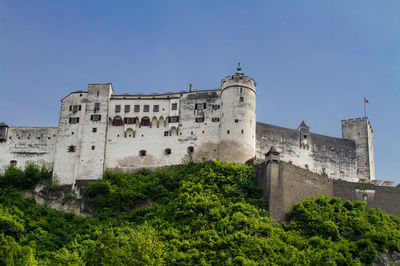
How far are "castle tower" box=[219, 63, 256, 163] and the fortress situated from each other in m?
0.09

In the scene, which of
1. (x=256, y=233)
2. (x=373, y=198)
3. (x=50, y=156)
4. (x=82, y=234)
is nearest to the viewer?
(x=256, y=233)

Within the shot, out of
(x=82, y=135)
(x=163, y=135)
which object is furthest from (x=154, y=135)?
(x=82, y=135)

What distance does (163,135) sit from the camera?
5741 cm

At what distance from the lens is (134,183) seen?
5347 centimetres

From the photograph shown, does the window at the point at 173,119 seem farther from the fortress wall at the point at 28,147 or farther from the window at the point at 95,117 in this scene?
the fortress wall at the point at 28,147

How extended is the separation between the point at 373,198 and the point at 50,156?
2847 cm

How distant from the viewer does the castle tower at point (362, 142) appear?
60688 mm

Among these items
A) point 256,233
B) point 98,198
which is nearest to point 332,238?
point 256,233

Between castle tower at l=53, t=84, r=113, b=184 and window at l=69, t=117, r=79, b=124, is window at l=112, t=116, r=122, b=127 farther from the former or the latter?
window at l=69, t=117, r=79, b=124

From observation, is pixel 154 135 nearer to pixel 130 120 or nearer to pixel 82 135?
pixel 130 120

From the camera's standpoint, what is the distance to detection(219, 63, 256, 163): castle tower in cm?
5469

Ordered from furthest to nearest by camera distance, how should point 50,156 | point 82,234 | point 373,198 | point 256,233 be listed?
point 50,156
point 373,198
point 82,234
point 256,233

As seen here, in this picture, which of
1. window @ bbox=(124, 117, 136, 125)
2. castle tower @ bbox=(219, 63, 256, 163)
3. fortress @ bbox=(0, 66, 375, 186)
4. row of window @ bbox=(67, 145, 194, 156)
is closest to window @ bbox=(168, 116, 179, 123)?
fortress @ bbox=(0, 66, 375, 186)

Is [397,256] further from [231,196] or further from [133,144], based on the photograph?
[133,144]
